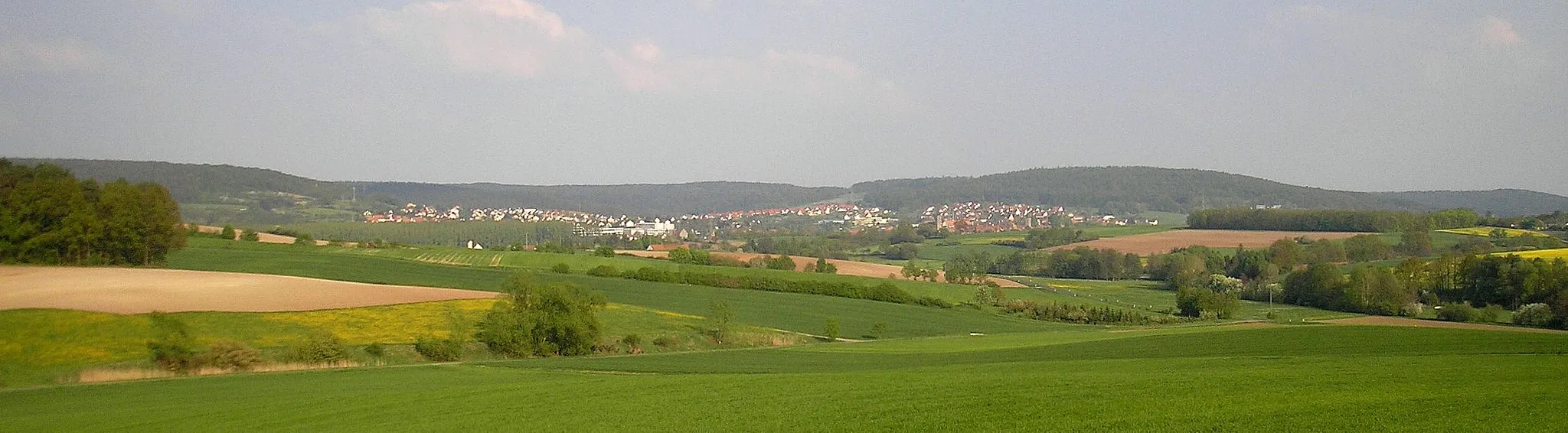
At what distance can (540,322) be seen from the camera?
49.1 metres

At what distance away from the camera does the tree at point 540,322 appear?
48.3 metres

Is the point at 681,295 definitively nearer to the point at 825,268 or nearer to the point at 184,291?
the point at 825,268

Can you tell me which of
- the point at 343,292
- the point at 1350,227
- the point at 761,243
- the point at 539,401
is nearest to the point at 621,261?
the point at 343,292

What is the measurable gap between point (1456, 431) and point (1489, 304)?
6232cm

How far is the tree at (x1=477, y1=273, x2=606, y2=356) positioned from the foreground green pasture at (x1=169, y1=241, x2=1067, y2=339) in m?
13.8

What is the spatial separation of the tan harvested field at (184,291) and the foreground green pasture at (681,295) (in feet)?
28.4

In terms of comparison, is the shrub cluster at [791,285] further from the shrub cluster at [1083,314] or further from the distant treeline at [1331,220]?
the distant treeline at [1331,220]

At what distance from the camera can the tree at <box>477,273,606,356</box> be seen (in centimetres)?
4828

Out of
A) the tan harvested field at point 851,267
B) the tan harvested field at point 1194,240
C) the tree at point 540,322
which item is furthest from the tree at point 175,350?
the tan harvested field at point 1194,240

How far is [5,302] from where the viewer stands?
44469 millimetres

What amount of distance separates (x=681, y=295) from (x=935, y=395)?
51.7 meters

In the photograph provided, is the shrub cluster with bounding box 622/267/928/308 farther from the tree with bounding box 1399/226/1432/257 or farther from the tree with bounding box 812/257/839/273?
the tree with bounding box 1399/226/1432/257

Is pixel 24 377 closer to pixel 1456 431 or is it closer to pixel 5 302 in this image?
pixel 5 302

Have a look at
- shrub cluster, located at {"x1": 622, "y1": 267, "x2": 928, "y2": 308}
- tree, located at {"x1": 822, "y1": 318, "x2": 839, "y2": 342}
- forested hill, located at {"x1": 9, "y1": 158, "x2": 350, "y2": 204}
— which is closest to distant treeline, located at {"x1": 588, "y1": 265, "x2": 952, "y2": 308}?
shrub cluster, located at {"x1": 622, "y1": 267, "x2": 928, "y2": 308}
